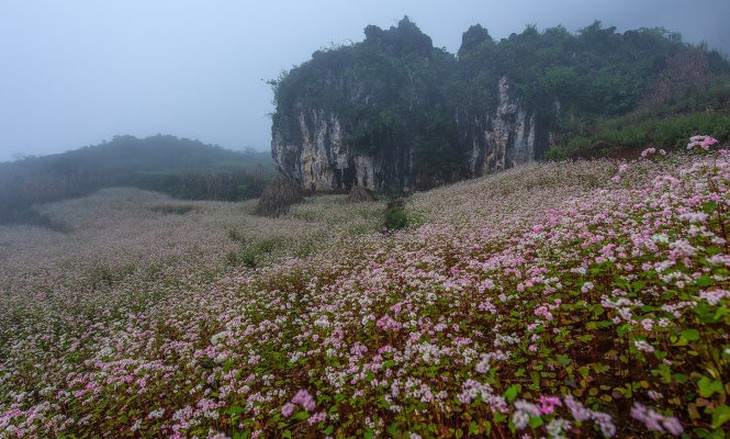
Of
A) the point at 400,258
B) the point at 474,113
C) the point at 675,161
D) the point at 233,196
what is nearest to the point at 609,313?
the point at 400,258

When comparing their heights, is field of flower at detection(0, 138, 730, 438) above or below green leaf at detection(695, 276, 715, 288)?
below

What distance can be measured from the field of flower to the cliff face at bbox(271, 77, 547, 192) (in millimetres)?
18079

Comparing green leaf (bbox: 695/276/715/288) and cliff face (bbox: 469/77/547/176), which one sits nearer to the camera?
green leaf (bbox: 695/276/715/288)

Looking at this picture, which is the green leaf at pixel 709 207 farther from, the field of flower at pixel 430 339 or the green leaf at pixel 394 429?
the green leaf at pixel 394 429

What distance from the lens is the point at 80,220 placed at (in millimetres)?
30672

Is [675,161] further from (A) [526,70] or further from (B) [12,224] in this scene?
(B) [12,224]

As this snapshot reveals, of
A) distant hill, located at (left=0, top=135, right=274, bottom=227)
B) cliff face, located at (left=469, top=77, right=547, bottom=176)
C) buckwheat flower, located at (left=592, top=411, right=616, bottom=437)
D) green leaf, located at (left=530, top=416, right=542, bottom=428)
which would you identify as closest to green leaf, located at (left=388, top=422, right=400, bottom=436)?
green leaf, located at (left=530, top=416, right=542, bottom=428)

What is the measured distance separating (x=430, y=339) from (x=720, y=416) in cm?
314

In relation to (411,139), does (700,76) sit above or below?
above

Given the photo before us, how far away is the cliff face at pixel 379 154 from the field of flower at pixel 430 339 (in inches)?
712

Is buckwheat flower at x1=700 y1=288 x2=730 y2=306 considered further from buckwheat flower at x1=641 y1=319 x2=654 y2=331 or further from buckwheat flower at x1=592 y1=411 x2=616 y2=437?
buckwheat flower at x1=592 y1=411 x2=616 y2=437

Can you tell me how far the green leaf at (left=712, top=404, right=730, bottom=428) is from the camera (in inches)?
88.8

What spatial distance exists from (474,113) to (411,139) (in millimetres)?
7209

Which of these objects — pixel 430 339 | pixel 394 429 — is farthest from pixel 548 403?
pixel 430 339
